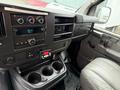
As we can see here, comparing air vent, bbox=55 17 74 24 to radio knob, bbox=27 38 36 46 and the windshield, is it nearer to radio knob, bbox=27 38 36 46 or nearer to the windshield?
radio knob, bbox=27 38 36 46

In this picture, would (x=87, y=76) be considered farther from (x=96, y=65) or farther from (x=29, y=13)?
(x=29, y=13)

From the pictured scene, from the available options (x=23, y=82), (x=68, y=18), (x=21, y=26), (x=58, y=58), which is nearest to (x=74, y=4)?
(x=68, y=18)

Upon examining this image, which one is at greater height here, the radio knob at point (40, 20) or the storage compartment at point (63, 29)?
the radio knob at point (40, 20)

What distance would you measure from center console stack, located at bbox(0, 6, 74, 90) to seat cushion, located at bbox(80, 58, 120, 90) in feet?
0.78

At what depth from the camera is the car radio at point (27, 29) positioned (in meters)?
0.63

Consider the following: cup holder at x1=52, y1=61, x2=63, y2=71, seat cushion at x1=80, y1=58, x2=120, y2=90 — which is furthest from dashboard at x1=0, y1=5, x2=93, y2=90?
seat cushion at x1=80, y1=58, x2=120, y2=90

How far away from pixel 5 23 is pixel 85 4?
1391mm

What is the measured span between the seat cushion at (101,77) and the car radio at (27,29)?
0.57 m

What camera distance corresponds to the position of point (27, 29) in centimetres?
70

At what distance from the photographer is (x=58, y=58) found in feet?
3.81

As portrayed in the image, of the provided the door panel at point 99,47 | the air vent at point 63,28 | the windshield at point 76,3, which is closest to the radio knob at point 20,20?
the air vent at point 63,28

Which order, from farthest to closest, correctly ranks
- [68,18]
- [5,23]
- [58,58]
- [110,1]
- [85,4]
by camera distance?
1. [110,1]
2. [85,4]
3. [58,58]
4. [68,18]
5. [5,23]

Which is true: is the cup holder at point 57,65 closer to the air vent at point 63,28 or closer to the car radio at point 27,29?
the air vent at point 63,28

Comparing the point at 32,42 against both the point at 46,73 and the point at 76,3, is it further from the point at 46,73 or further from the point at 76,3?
the point at 76,3
